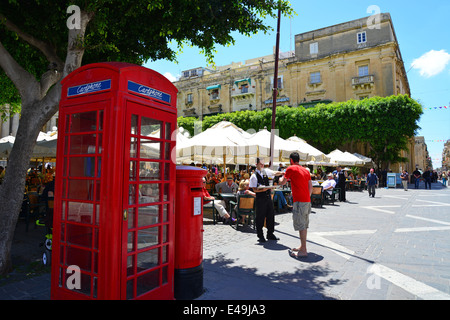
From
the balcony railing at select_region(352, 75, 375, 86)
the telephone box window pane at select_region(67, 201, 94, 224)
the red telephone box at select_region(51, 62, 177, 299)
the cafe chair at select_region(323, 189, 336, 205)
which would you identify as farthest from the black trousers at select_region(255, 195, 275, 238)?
the balcony railing at select_region(352, 75, 375, 86)

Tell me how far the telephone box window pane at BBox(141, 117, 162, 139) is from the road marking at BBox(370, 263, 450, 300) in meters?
3.76

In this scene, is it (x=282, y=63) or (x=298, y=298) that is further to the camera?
(x=282, y=63)

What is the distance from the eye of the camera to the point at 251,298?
341 centimetres

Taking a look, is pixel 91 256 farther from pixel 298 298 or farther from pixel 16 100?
pixel 16 100

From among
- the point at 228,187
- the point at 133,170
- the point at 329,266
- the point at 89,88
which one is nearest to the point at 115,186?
the point at 133,170

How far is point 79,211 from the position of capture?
2.96 metres

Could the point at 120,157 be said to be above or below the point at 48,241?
above

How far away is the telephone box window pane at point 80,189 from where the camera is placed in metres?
3.02

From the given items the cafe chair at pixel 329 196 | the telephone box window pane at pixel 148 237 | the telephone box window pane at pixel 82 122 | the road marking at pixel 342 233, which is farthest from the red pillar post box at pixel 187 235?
the cafe chair at pixel 329 196

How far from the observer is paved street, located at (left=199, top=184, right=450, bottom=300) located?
3635 millimetres

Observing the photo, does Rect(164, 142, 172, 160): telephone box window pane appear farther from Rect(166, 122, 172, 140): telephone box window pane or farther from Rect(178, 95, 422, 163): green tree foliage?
Rect(178, 95, 422, 163): green tree foliage

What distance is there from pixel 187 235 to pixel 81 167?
145 cm
